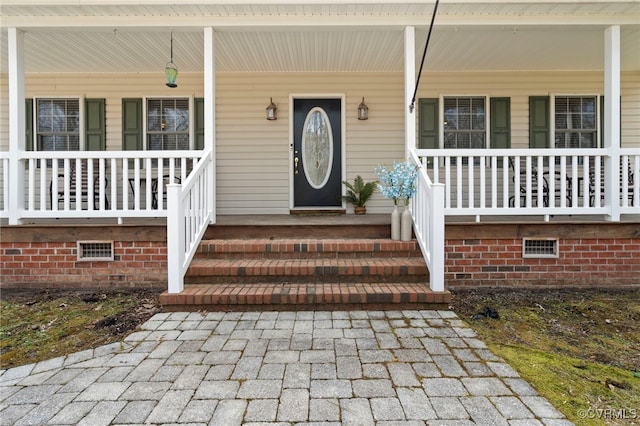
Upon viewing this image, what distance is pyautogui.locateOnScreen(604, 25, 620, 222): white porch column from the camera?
14.1ft

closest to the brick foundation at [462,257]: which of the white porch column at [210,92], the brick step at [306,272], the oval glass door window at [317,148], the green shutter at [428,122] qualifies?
the brick step at [306,272]

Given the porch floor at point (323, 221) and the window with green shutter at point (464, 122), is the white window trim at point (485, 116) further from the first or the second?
the porch floor at point (323, 221)

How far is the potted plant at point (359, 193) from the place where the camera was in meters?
5.92

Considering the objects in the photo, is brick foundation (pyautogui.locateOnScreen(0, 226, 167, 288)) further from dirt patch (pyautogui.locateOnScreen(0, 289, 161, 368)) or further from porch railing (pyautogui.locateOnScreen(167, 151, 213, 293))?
porch railing (pyautogui.locateOnScreen(167, 151, 213, 293))

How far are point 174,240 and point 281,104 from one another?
3.44 m

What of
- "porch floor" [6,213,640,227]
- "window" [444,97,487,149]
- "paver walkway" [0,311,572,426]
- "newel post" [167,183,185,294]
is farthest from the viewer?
"window" [444,97,487,149]

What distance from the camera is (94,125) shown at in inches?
237

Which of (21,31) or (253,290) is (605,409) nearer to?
(253,290)

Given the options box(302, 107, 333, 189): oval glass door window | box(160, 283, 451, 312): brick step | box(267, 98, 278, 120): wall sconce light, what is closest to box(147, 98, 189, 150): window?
box(267, 98, 278, 120): wall sconce light

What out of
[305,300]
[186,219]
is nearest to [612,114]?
[305,300]

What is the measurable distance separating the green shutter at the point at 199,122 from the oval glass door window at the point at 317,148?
165cm

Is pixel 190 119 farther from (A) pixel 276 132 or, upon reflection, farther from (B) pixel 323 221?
(B) pixel 323 221

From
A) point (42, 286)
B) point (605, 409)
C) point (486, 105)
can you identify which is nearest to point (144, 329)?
point (42, 286)

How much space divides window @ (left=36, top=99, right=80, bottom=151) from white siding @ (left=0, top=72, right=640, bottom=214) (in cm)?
18
